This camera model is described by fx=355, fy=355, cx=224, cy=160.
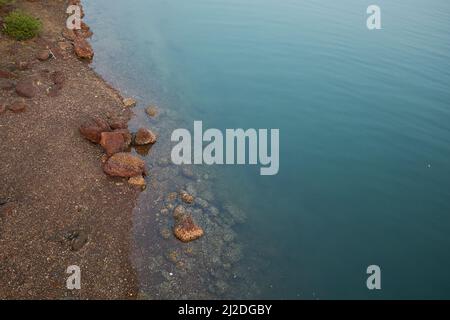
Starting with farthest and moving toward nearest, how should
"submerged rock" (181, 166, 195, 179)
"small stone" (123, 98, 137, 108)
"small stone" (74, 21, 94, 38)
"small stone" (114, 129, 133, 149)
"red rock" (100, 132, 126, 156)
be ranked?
"small stone" (74, 21, 94, 38)
"small stone" (123, 98, 137, 108)
"small stone" (114, 129, 133, 149)
"submerged rock" (181, 166, 195, 179)
"red rock" (100, 132, 126, 156)

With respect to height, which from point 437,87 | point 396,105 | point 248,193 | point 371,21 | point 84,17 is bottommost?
point 248,193

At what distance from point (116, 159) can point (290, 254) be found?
7109 millimetres

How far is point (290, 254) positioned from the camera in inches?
481

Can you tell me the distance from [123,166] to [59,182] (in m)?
2.20

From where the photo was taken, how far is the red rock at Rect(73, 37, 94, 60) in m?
20.0

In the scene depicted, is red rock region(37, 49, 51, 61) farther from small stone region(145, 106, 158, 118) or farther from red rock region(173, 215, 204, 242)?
red rock region(173, 215, 204, 242)

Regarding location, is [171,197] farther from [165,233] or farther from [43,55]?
[43,55]

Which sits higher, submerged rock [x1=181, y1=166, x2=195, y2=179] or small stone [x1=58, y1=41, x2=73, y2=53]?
small stone [x1=58, y1=41, x2=73, y2=53]

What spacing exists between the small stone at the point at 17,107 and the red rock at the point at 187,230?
8300 millimetres

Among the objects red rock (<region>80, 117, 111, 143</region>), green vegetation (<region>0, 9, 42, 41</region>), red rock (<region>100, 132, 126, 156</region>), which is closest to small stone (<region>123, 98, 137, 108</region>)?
red rock (<region>80, 117, 111, 143</region>)

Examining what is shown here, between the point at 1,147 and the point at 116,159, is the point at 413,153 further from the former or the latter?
the point at 1,147

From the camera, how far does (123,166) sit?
42.8 ft

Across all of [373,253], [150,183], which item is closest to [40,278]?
[150,183]

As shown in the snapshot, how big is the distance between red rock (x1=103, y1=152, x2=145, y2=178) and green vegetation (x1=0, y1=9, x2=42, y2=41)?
421 inches
